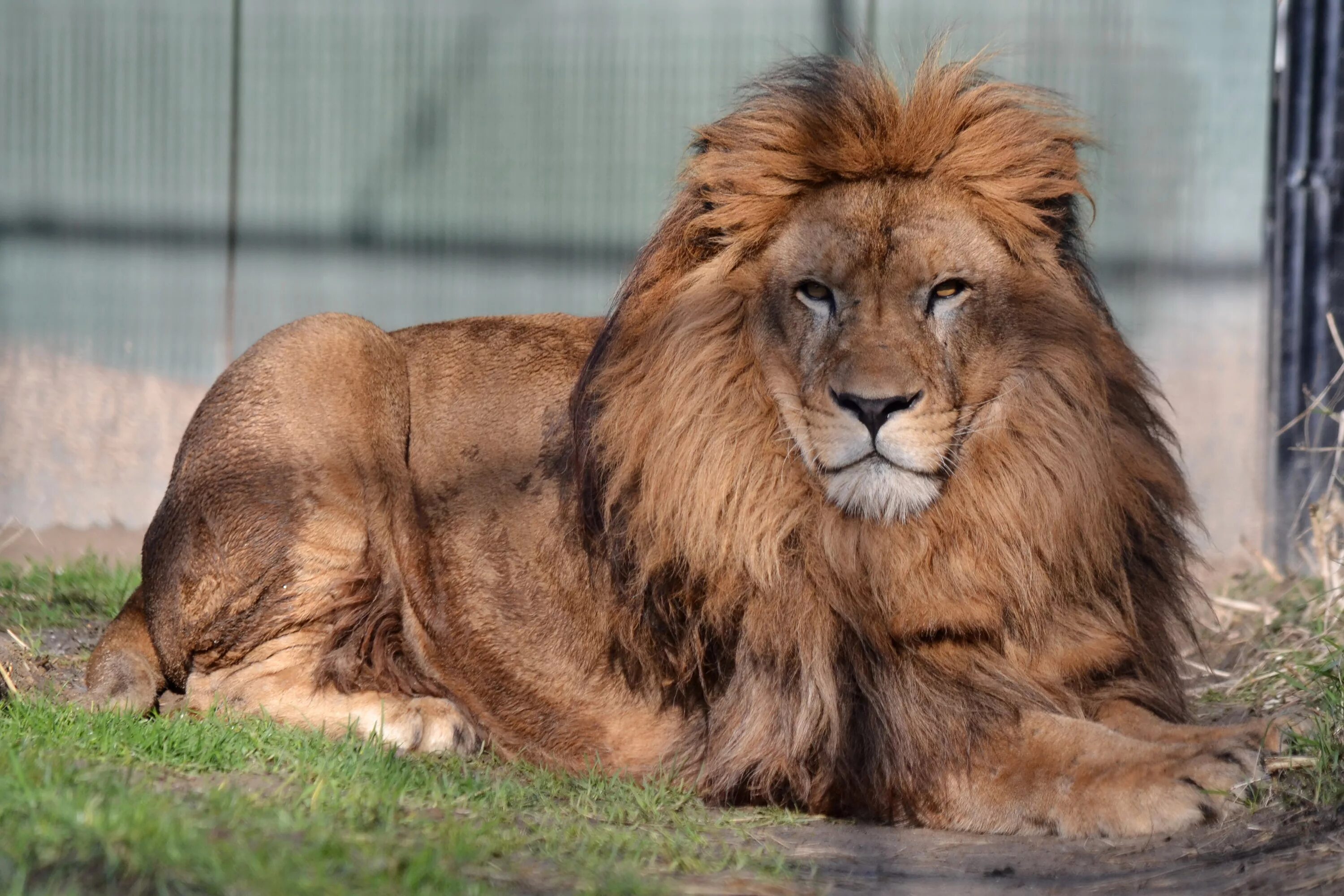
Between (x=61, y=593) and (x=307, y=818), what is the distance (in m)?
3.28

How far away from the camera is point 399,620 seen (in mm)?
4047

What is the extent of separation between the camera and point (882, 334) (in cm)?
303

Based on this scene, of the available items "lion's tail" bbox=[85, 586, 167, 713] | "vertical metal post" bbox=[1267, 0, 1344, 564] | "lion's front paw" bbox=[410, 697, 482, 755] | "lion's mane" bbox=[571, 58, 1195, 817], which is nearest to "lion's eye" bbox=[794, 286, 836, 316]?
"lion's mane" bbox=[571, 58, 1195, 817]

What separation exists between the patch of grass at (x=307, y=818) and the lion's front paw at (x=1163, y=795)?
0.66 m

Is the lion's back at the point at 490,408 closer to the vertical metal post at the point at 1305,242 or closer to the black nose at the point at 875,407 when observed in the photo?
the black nose at the point at 875,407

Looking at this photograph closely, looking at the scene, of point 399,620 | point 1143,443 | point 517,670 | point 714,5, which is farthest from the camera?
point 714,5

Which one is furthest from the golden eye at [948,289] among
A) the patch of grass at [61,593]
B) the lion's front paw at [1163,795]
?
the patch of grass at [61,593]

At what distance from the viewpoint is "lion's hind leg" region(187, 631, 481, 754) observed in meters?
3.62

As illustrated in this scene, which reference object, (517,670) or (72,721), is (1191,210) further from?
(72,721)

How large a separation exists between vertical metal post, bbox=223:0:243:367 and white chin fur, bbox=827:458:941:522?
4.76m

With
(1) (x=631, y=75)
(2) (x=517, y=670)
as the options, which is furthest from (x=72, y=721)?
(1) (x=631, y=75)

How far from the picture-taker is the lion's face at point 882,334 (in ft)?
9.73

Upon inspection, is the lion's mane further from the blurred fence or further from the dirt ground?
the blurred fence

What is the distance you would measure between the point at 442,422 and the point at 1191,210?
4.26 m
